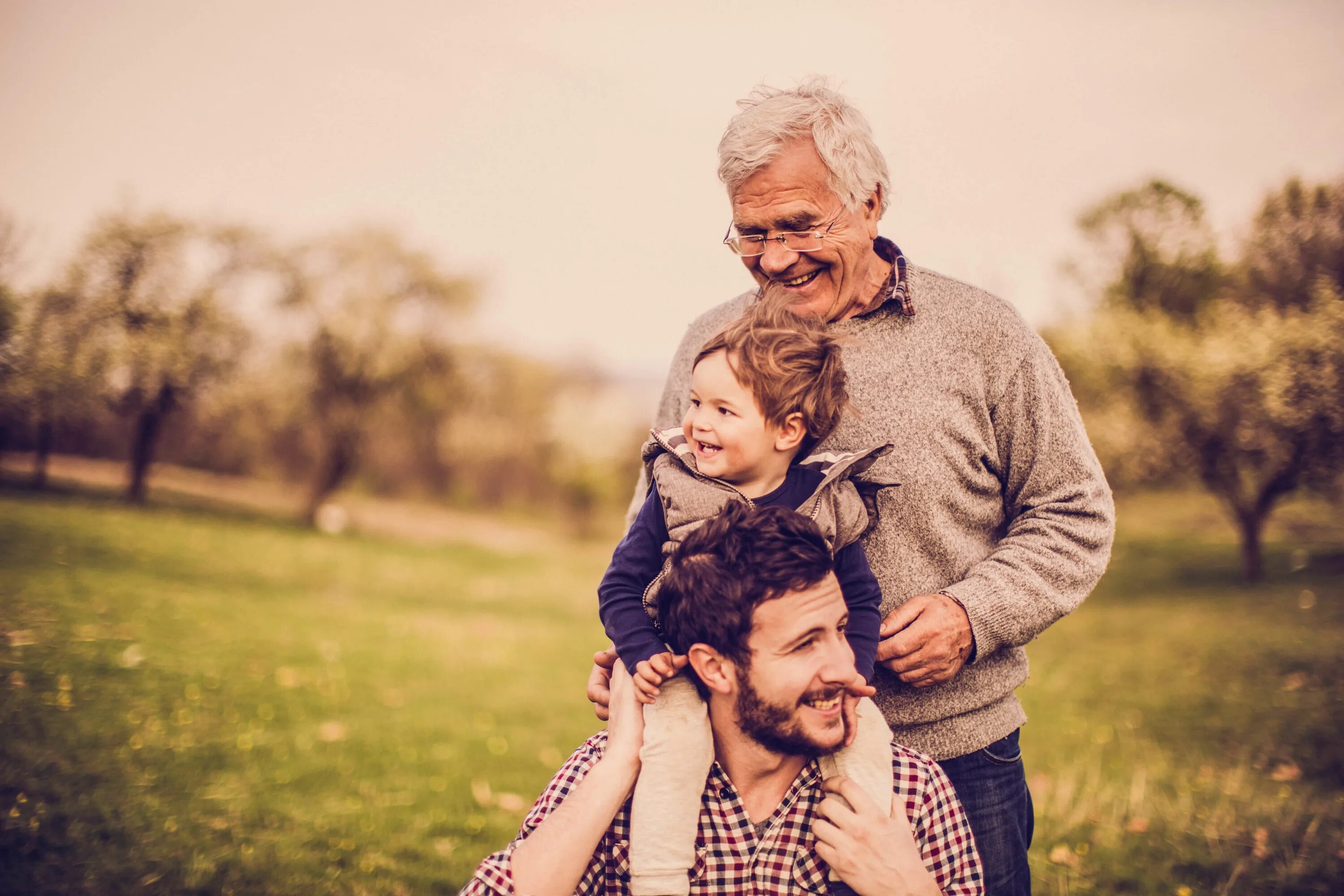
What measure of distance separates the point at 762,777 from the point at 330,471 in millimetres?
20890

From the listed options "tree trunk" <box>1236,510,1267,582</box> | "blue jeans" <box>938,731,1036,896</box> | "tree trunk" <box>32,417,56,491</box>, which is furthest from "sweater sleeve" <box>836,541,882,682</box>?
"tree trunk" <box>1236,510,1267,582</box>

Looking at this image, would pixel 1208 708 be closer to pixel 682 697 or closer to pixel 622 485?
pixel 682 697

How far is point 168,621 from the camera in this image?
35.2 feet

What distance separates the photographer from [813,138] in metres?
2.39

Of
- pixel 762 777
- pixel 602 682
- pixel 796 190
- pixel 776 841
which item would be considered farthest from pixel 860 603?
pixel 796 190

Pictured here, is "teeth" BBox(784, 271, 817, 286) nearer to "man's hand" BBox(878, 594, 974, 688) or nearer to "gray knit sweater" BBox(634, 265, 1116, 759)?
"gray knit sweater" BBox(634, 265, 1116, 759)

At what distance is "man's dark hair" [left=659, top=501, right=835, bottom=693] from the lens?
1983 millimetres

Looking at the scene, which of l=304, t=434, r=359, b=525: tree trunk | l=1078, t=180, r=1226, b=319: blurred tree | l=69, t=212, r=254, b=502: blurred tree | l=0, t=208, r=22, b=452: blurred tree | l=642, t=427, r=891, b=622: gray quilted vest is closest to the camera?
l=642, t=427, r=891, b=622: gray quilted vest

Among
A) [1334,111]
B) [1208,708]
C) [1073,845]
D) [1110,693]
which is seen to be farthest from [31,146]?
[1334,111]

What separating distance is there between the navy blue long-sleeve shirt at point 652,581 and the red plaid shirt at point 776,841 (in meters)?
0.33

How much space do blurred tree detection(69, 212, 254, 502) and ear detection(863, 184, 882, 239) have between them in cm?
1561

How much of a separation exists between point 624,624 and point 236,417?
19.4 meters

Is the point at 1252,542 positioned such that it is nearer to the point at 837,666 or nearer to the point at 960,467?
the point at 960,467

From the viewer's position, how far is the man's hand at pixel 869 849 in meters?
1.95
